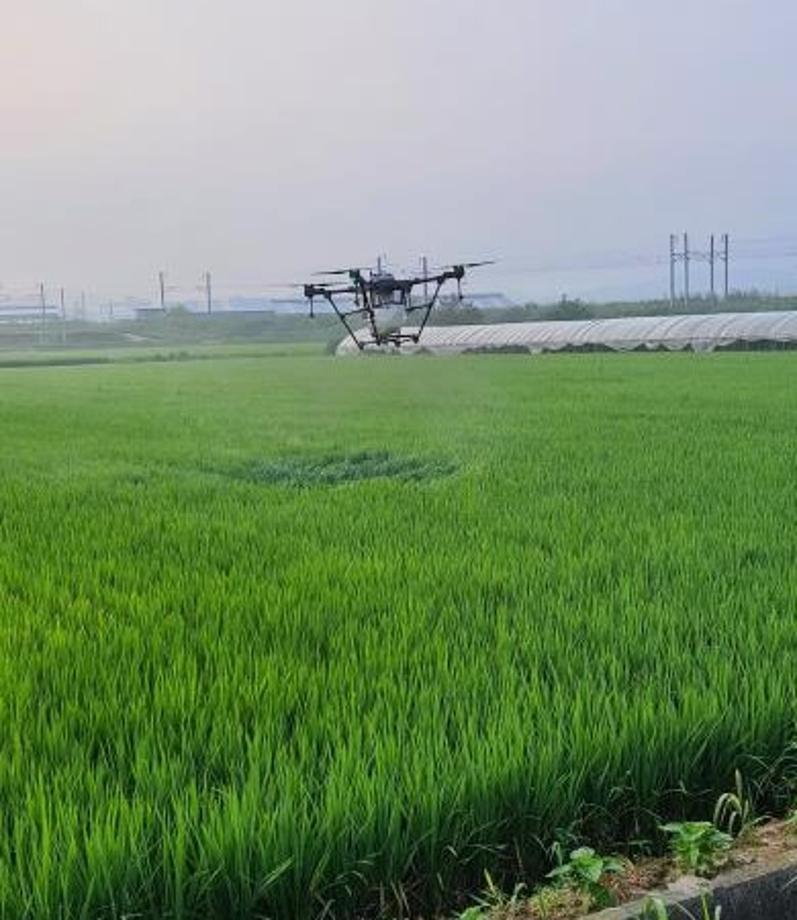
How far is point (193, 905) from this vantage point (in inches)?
76.1

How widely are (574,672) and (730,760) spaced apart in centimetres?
50

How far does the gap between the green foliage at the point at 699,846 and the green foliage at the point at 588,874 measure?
0.14 meters

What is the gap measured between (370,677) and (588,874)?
1033mm

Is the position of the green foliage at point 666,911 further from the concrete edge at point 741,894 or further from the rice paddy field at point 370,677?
the rice paddy field at point 370,677

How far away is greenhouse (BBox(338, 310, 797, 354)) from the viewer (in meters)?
31.3

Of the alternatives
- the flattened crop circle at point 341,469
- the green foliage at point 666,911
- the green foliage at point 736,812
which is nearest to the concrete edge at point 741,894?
the green foliage at point 666,911

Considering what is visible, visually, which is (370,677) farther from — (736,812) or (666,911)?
(666,911)

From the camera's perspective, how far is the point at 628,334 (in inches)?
1337

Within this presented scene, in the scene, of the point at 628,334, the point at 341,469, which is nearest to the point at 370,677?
the point at 341,469

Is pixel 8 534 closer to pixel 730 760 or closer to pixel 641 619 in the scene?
pixel 641 619

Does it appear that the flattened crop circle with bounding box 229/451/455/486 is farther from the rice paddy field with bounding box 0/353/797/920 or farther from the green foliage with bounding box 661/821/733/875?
the green foliage with bounding box 661/821/733/875

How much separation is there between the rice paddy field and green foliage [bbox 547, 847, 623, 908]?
0.16 meters

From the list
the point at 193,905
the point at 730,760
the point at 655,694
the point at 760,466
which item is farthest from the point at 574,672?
the point at 760,466

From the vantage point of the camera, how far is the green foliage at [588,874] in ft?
6.73
